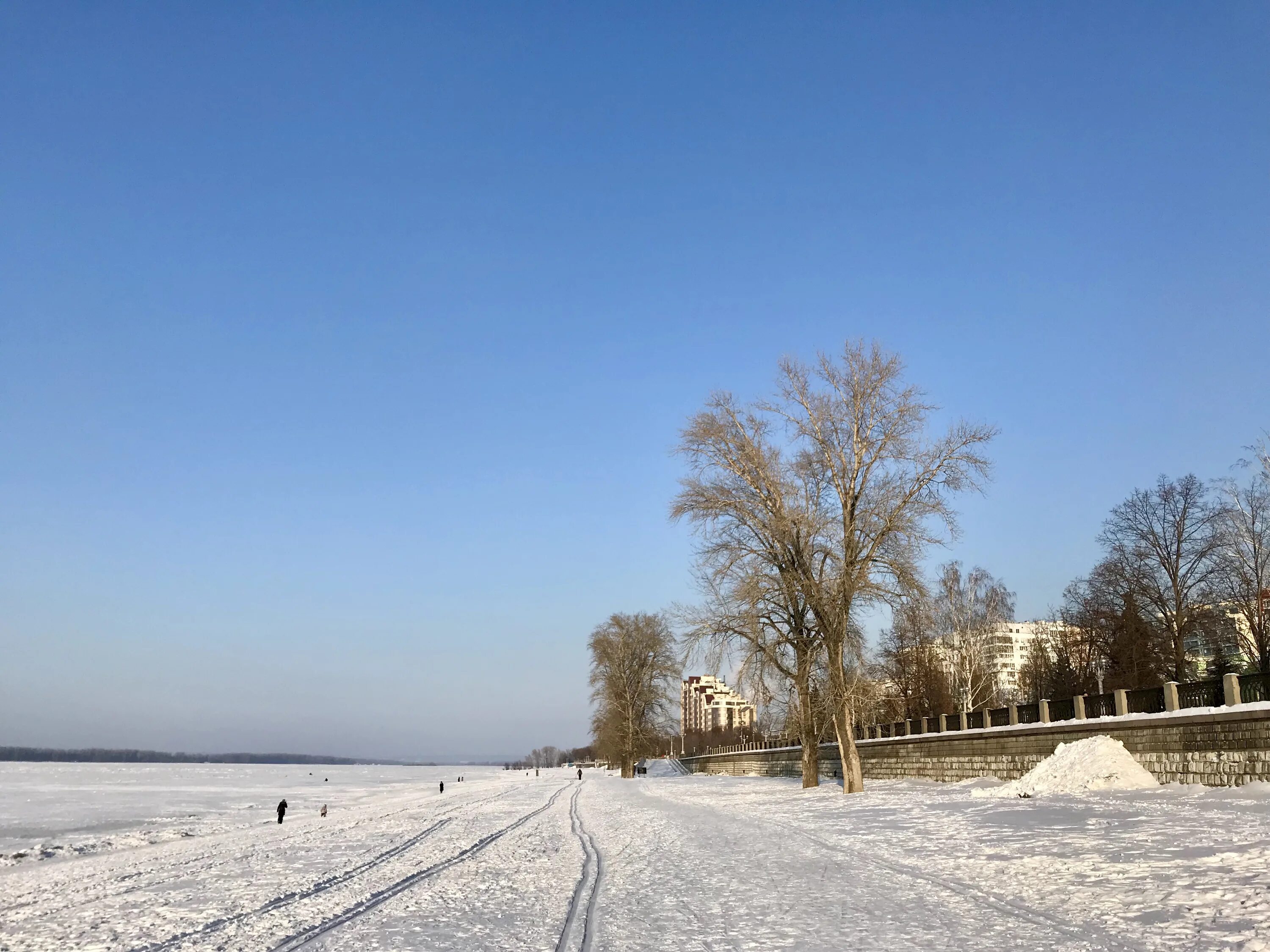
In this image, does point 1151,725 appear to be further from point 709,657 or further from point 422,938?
point 422,938

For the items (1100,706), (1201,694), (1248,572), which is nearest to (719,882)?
(1201,694)

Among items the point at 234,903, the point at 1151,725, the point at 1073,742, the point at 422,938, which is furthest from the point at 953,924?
the point at 1073,742

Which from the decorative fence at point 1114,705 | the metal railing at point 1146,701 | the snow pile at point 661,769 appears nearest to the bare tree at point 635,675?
the snow pile at point 661,769

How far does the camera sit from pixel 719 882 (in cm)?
1215

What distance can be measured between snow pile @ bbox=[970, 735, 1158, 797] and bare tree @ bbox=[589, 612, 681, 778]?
4778 centimetres

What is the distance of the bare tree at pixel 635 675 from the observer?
236 ft

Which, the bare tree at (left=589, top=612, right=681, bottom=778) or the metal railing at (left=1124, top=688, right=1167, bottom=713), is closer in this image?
the metal railing at (left=1124, top=688, right=1167, bottom=713)

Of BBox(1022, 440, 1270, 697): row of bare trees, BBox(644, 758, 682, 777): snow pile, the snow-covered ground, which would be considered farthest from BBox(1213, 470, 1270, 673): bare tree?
BBox(644, 758, 682, 777): snow pile

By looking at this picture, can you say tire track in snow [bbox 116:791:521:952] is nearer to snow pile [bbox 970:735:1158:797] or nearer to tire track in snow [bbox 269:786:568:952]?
tire track in snow [bbox 269:786:568:952]

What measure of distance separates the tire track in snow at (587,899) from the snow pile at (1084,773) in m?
10.8

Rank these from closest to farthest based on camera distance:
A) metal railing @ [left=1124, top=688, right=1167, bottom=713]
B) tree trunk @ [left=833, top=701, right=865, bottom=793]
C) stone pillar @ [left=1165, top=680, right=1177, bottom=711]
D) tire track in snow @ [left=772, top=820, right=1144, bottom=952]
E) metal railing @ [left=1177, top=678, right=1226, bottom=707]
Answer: tire track in snow @ [left=772, top=820, right=1144, bottom=952], metal railing @ [left=1177, top=678, right=1226, bottom=707], stone pillar @ [left=1165, top=680, right=1177, bottom=711], metal railing @ [left=1124, top=688, right=1167, bottom=713], tree trunk @ [left=833, top=701, right=865, bottom=793]

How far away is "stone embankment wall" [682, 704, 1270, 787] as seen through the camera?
19266mm

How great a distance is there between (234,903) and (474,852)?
647cm

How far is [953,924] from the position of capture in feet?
28.7
